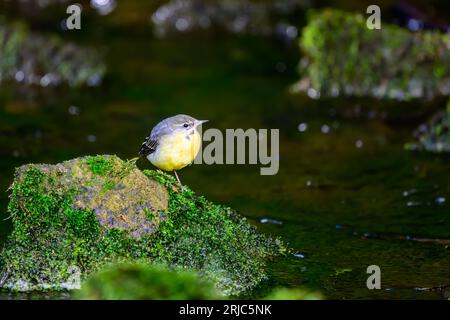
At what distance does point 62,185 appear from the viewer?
790cm

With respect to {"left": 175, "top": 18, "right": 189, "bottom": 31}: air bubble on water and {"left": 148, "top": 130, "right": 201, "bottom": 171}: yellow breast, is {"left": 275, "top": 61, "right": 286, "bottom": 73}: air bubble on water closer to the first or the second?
{"left": 175, "top": 18, "right": 189, "bottom": 31}: air bubble on water

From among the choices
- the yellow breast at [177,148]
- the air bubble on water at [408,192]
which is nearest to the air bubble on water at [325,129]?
the air bubble on water at [408,192]

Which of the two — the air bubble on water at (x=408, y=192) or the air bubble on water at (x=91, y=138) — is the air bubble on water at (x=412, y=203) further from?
the air bubble on water at (x=91, y=138)

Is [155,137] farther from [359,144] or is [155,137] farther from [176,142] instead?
[359,144]

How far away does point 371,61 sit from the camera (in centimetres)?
1605

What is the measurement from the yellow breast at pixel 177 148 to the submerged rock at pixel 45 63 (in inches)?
318

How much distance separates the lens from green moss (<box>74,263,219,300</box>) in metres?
7.46

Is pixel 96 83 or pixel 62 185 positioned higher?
pixel 96 83

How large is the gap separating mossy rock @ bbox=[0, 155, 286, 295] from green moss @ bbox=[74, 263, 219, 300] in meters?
0.09

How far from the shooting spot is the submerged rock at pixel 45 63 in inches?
655

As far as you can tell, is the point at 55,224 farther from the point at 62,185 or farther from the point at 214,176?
the point at 214,176

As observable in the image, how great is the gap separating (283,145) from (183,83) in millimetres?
3934
